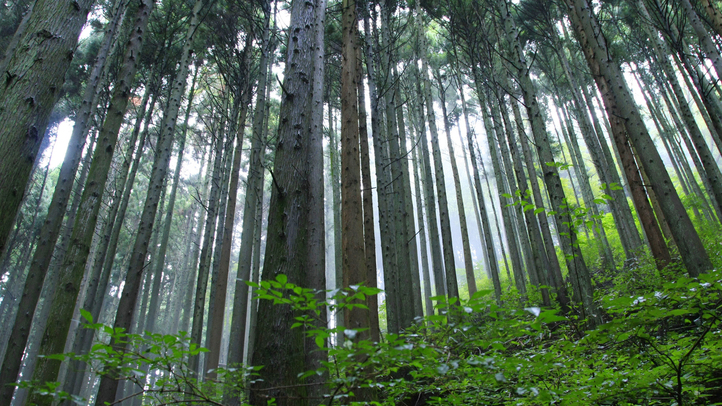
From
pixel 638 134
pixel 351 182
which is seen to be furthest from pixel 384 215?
pixel 638 134

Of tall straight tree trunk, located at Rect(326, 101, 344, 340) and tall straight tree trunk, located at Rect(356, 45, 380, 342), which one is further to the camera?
tall straight tree trunk, located at Rect(326, 101, 344, 340)

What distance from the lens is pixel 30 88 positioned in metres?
2.40

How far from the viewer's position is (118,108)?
4.84 metres

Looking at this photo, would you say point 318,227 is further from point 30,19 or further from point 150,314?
point 150,314

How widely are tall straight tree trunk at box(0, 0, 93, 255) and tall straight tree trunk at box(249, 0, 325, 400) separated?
64.4 inches

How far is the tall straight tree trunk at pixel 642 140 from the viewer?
167 inches

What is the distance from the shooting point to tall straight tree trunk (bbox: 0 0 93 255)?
2225mm

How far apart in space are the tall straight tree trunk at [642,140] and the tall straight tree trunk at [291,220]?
4.43 meters

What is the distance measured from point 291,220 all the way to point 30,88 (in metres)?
2.02

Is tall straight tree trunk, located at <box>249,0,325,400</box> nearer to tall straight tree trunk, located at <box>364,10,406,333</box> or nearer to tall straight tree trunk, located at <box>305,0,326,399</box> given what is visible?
tall straight tree trunk, located at <box>305,0,326,399</box>

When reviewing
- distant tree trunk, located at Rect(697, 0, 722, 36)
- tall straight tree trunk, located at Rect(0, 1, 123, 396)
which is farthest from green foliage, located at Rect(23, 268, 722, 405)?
distant tree trunk, located at Rect(697, 0, 722, 36)

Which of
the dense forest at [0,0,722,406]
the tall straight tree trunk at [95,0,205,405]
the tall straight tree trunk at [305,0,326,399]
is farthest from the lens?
the tall straight tree trunk at [95,0,205,405]

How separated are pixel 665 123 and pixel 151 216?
18.4 metres

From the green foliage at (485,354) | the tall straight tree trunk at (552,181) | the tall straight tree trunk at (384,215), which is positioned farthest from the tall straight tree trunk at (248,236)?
the green foliage at (485,354)
